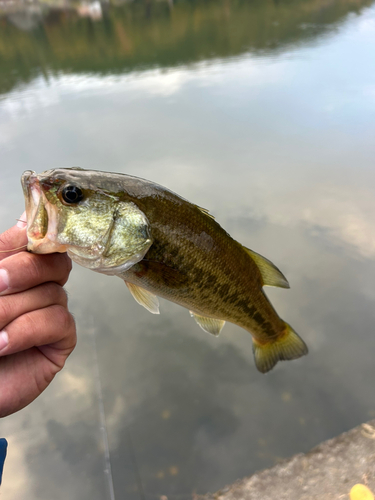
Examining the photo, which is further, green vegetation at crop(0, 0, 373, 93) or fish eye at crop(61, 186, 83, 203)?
green vegetation at crop(0, 0, 373, 93)

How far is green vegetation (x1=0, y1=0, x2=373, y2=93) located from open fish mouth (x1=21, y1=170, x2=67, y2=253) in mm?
12165

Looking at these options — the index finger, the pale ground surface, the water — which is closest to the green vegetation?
the water

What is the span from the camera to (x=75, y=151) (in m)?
6.74

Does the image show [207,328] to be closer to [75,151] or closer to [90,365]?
[90,365]

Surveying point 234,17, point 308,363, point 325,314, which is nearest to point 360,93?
point 325,314

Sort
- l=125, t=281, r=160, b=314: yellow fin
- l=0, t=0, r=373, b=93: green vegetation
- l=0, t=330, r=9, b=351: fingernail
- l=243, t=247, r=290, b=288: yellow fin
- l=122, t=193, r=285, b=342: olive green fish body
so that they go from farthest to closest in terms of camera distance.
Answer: l=0, t=0, r=373, b=93: green vegetation, l=243, t=247, r=290, b=288: yellow fin, l=125, t=281, r=160, b=314: yellow fin, l=122, t=193, r=285, b=342: olive green fish body, l=0, t=330, r=9, b=351: fingernail

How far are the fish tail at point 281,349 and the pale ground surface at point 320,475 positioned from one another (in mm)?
1140

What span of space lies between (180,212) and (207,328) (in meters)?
0.78

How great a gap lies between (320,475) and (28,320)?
8.73 feet

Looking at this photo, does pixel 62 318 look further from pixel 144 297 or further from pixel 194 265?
pixel 194 265

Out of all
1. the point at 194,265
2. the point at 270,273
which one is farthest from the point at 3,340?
the point at 270,273

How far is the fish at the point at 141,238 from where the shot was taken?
129 centimetres

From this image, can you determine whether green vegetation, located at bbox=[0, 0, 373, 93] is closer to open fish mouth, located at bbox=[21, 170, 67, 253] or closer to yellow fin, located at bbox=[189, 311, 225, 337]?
open fish mouth, located at bbox=[21, 170, 67, 253]

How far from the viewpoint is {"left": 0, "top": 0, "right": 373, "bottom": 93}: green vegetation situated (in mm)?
13625
